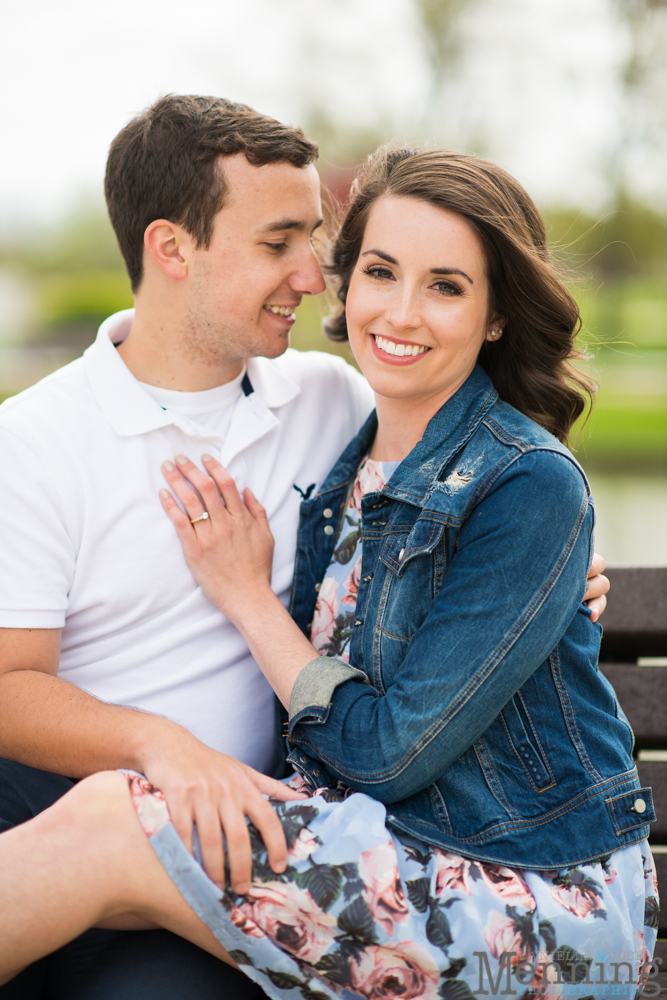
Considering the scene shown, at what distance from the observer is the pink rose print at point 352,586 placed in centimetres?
212

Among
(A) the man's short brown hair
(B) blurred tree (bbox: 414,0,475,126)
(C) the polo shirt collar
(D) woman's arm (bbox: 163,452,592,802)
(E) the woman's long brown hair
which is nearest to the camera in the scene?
(D) woman's arm (bbox: 163,452,592,802)

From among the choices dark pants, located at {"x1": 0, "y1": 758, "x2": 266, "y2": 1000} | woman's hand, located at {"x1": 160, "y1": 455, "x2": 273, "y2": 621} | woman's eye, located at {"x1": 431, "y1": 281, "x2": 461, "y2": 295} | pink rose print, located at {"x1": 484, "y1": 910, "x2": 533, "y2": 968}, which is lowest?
dark pants, located at {"x1": 0, "y1": 758, "x2": 266, "y2": 1000}

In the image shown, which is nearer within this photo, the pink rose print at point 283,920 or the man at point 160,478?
the pink rose print at point 283,920

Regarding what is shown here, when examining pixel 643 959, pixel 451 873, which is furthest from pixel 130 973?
pixel 643 959

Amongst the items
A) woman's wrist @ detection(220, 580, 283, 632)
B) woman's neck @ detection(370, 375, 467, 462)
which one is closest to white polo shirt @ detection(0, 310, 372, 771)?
woman's wrist @ detection(220, 580, 283, 632)

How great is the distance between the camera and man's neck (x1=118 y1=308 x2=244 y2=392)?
7.89 ft

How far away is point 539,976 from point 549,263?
1.49m

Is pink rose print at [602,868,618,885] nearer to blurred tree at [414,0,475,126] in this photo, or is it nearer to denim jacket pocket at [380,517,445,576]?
denim jacket pocket at [380,517,445,576]

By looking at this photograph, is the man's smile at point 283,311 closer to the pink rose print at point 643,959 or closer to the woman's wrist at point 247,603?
the woman's wrist at point 247,603

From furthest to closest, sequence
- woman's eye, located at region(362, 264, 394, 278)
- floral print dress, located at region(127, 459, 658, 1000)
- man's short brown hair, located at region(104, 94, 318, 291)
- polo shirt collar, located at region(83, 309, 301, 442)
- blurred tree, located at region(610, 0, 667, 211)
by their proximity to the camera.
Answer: blurred tree, located at region(610, 0, 667, 211)
man's short brown hair, located at region(104, 94, 318, 291)
polo shirt collar, located at region(83, 309, 301, 442)
woman's eye, located at region(362, 264, 394, 278)
floral print dress, located at region(127, 459, 658, 1000)

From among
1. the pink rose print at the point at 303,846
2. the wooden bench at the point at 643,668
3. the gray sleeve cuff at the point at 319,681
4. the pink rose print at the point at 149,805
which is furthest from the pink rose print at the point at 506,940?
the wooden bench at the point at 643,668

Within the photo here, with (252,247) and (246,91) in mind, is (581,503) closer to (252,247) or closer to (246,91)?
(252,247)

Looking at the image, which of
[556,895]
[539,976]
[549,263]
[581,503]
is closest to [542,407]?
[549,263]

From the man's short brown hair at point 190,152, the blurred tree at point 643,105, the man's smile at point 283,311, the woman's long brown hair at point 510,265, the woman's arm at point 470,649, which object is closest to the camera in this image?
the woman's arm at point 470,649
